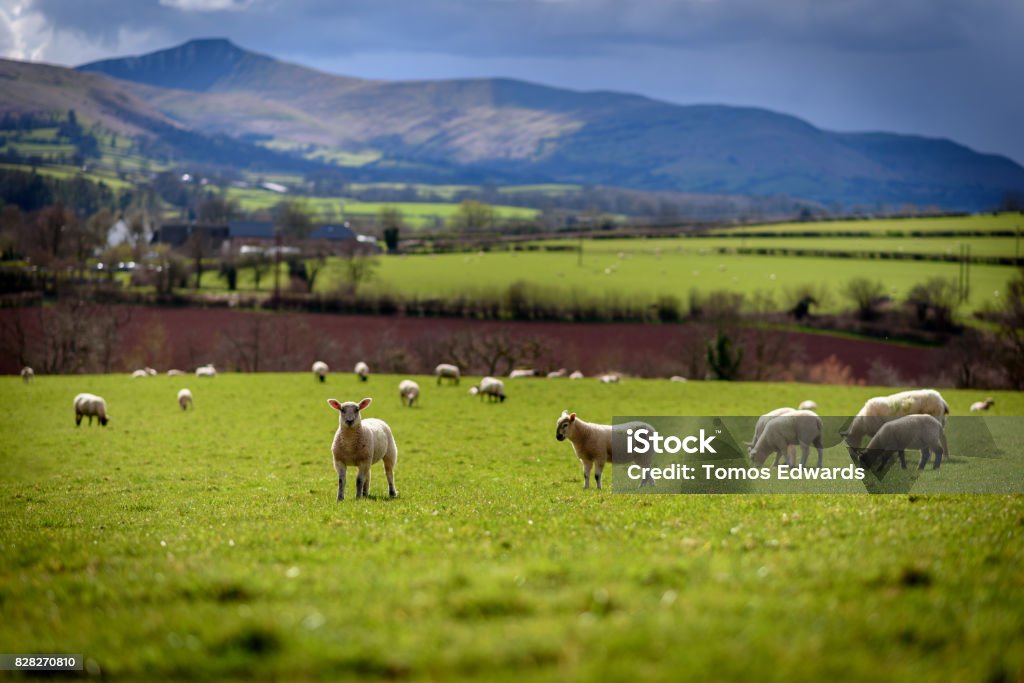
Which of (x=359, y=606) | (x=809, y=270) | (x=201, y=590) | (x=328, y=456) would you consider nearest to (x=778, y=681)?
(x=359, y=606)

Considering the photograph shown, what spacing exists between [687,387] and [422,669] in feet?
179

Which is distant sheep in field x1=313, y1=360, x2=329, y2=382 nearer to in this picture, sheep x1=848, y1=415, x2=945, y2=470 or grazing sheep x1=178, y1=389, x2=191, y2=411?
grazing sheep x1=178, y1=389, x2=191, y2=411

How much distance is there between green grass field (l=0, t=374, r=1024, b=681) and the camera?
257 inches

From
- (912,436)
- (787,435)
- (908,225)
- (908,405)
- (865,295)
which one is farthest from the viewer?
(908,225)

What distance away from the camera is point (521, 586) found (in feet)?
27.3

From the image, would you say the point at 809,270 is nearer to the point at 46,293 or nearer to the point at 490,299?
the point at 490,299

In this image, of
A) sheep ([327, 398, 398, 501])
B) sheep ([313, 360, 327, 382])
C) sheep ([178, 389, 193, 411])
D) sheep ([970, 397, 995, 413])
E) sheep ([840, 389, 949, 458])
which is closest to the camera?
sheep ([327, 398, 398, 501])

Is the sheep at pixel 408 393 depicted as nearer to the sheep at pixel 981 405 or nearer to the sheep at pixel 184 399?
the sheep at pixel 184 399

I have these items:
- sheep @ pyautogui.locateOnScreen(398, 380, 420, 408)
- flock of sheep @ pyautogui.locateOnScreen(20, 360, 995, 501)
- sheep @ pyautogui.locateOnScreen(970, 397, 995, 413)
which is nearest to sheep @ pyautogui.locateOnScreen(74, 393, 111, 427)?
sheep @ pyautogui.locateOnScreen(398, 380, 420, 408)
